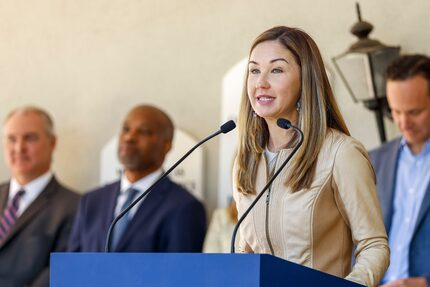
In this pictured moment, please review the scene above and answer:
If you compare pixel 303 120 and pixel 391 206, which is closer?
pixel 303 120

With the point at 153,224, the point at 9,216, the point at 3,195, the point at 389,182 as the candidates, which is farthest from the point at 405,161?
the point at 3,195

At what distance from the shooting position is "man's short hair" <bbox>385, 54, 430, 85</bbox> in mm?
4402

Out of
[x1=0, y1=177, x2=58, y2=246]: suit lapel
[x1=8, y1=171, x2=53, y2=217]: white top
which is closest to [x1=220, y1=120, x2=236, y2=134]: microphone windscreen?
[x1=0, y1=177, x2=58, y2=246]: suit lapel

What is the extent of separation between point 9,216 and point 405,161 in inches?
86.1

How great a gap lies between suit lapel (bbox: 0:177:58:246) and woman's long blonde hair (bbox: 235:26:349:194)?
9.76 feet

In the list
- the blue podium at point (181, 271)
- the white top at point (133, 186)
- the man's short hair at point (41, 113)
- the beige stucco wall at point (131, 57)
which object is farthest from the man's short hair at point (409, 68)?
the blue podium at point (181, 271)

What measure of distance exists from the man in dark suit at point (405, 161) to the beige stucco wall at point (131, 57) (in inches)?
28.6

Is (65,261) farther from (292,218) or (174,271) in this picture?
(292,218)

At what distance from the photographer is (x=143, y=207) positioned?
4934 millimetres

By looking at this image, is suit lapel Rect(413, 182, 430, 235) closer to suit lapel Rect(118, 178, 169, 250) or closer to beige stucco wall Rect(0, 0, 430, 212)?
beige stucco wall Rect(0, 0, 430, 212)

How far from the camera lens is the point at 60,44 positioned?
20.7 ft

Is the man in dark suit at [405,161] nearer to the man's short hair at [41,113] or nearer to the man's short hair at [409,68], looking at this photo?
the man's short hair at [409,68]

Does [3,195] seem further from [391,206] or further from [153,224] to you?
[391,206]

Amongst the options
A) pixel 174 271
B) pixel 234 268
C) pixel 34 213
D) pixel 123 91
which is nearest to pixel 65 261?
pixel 174 271
